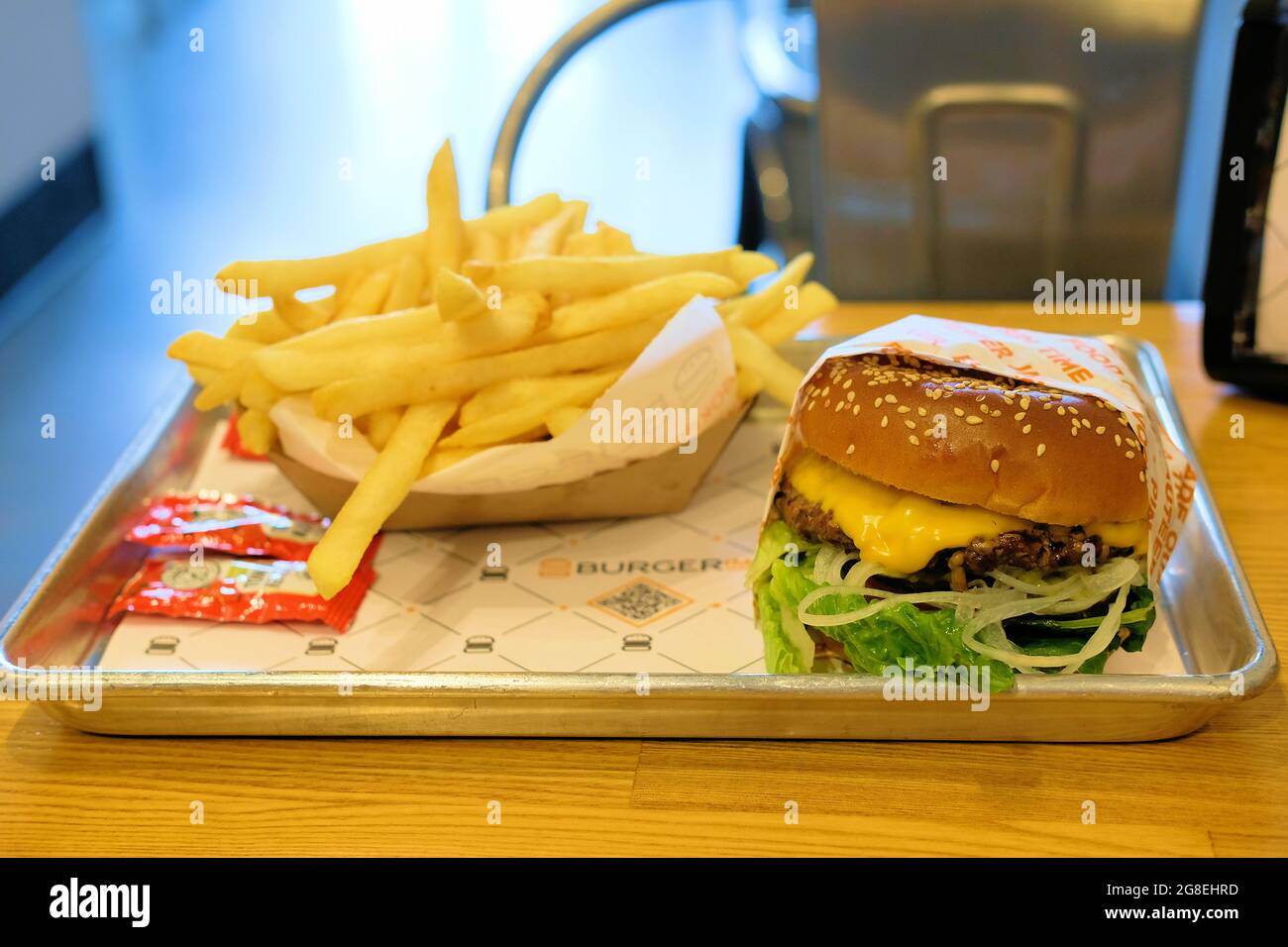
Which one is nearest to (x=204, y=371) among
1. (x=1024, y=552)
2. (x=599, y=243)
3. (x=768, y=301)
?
(x=599, y=243)

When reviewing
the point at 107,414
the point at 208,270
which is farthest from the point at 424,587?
the point at 208,270

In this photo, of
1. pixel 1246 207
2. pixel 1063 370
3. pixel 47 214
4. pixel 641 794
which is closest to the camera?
pixel 641 794

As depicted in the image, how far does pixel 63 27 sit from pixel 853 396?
20.5 feet

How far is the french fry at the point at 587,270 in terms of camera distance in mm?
1744

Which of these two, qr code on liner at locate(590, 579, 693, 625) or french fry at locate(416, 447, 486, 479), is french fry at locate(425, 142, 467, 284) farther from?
qr code on liner at locate(590, 579, 693, 625)

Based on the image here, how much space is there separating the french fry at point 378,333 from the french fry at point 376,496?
105mm

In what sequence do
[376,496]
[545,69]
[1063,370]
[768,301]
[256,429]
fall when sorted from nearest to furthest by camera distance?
[1063,370] < [376,496] < [256,429] < [768,301] < [545,69]

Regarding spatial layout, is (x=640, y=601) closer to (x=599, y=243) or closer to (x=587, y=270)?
(x=587, y=270)

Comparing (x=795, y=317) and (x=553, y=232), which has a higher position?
(x=553, y=232)

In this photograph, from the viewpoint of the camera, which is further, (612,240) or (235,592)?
(612,240)

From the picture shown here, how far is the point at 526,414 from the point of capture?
5.65 feet

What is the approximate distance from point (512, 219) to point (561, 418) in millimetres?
430

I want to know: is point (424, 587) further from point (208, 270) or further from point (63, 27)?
point (63, 27)

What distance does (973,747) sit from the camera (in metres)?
1.41
